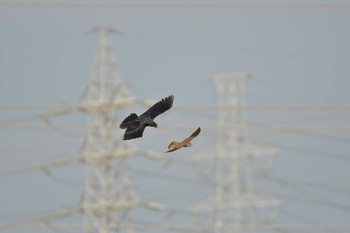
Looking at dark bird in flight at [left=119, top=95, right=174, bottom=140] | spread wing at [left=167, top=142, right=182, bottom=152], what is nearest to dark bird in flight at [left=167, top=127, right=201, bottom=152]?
spread wing at [left=167, top=142, right=182, bottom=152]

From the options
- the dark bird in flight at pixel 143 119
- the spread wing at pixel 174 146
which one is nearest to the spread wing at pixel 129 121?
the dark bird in flight at pixel 143 119

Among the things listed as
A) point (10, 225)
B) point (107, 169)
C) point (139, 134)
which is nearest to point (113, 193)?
point (107, 169)

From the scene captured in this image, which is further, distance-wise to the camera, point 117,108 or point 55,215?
point 55,215

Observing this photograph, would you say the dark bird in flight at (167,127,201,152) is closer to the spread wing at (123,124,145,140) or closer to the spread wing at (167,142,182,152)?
the spread wing at (167,142,182,152)

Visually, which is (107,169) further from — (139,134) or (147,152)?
(139,134)

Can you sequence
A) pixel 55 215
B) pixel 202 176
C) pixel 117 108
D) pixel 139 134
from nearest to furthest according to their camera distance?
pixel 139 134 < pixel 117 108 < pixel 55 215 < pixel 202 176

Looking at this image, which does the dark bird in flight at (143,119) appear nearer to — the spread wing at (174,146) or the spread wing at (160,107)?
the spread wing at (160,107)

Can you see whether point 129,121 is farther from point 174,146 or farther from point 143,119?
point 174,146

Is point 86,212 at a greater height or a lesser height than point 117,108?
lesser
